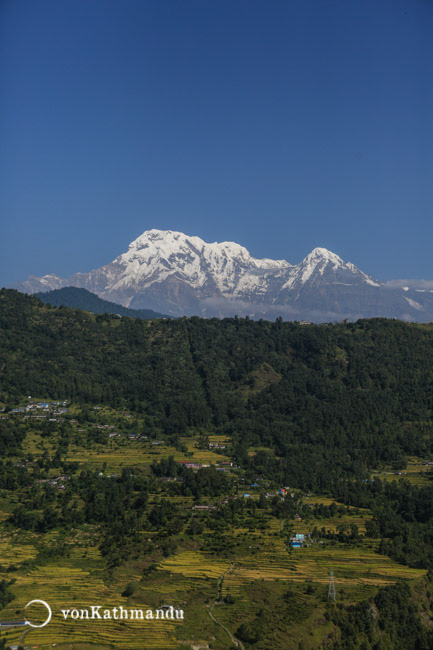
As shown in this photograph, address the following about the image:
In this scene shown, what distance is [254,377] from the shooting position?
122562 mm

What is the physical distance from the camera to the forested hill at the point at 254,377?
99125 millimetres

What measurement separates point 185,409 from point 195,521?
4526 cm

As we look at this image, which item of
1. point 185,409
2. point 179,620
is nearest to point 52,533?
point 179,620

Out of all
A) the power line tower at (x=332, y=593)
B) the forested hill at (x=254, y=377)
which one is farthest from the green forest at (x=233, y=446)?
the power line tower at (x=332, y=593)

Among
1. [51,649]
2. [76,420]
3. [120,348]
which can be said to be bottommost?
[51,649]

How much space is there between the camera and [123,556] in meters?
58.2

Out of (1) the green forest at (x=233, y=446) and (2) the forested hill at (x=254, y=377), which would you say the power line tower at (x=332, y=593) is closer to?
(1) the green forest at (x=233, y=446)

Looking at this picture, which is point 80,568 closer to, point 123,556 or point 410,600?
point 123,556

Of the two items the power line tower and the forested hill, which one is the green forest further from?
the power line tower

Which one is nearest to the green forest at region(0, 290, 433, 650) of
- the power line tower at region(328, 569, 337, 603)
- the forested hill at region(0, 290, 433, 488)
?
the forested hill at region(0, 290, 433, 488)

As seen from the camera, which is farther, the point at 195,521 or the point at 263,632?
the point at 195,521

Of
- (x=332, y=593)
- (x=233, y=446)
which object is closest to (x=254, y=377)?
(x=233, y=446)

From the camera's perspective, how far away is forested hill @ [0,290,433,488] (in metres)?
99.1

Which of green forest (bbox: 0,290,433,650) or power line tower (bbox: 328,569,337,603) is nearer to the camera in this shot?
power line tower (bbox: 328,569,337,603)
